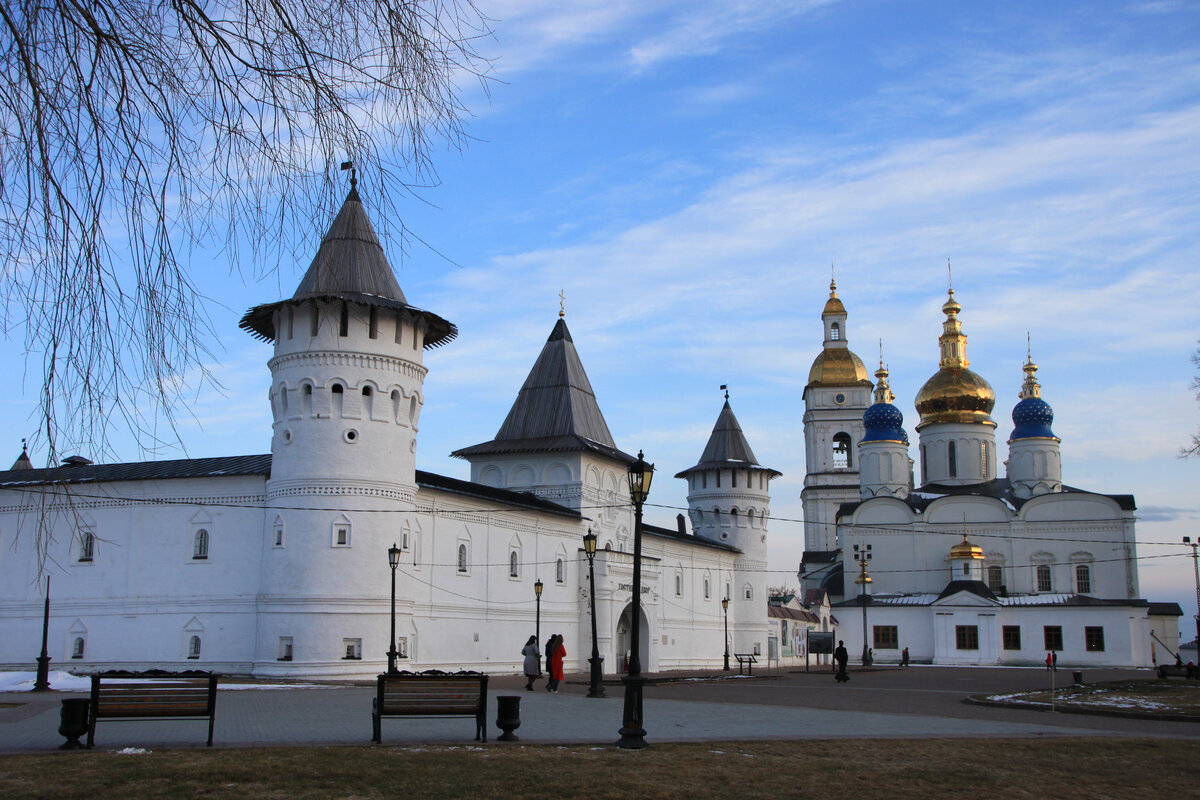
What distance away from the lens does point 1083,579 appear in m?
59.1

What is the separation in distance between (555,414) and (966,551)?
27.8 metres

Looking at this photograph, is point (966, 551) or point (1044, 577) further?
point (1044, 577)

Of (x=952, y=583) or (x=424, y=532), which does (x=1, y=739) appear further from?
(x=952, y=583)

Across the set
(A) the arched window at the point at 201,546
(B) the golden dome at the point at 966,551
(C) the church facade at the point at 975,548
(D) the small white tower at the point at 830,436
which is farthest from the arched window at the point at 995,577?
(A) the arched window at the point at 201,546

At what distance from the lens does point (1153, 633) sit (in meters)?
58.3

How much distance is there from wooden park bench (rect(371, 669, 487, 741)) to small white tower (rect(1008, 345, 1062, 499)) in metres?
59.9

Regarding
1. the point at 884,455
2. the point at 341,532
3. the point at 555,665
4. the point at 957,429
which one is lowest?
the point at 555,665

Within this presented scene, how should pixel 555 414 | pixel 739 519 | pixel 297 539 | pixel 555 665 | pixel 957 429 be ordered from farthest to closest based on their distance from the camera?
1. pixel 957 429
2. pixel 739 519
3. pixel 555 414
4. pixel 297 539
5. pixel 555 665

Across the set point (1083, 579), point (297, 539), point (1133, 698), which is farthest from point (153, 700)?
point (1083, 579)

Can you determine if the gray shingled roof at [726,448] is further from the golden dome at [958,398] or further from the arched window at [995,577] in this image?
the golden dome at [958,398]

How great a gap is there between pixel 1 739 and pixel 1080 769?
10655 millimetres

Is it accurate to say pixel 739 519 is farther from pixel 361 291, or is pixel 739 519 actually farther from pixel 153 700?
pixel 153 700

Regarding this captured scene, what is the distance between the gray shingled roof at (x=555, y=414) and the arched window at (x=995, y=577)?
87.4 feet

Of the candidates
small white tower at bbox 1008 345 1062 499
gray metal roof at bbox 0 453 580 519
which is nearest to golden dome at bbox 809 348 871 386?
small white tower at bbox 1008 345 1062 499
